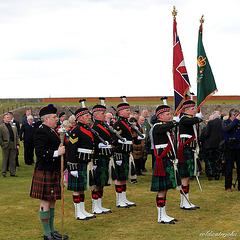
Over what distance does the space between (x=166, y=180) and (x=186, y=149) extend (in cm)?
152

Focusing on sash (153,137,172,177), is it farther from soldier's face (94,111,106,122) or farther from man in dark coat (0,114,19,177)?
man in dark coat (0,114,19,177)

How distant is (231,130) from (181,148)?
1885mm

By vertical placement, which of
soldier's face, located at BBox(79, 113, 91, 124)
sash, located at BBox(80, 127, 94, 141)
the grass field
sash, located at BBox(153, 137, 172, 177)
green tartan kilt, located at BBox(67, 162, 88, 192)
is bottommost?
the grass field

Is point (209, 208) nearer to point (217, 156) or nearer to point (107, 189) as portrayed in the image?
point (107, 189)

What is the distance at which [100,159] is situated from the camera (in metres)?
7.89

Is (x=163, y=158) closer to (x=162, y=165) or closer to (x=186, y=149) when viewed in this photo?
(x=162, y=165)

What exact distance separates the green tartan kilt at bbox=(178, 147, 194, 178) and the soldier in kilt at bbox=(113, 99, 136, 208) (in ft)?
4.02

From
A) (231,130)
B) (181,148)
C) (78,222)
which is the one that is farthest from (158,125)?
(231,130)

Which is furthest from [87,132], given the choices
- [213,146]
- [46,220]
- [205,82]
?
[213,146]

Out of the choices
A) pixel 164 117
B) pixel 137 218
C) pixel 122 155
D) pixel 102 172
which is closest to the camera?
pixel 164 117

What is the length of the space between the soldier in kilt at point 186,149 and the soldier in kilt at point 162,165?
3.73ft

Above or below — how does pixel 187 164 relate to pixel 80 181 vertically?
above

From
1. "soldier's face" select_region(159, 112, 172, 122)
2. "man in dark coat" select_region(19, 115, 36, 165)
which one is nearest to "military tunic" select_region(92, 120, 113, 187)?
"soldier's face" select_region(159, 112, 172, 122)

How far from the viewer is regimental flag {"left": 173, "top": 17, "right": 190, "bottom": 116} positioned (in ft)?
28.7
